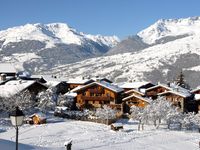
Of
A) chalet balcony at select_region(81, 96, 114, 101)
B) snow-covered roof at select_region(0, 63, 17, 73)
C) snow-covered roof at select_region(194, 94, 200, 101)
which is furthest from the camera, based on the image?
snow-covered roof at select_region(0, 63, 17, 73)

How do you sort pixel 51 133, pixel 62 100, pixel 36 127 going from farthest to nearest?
pixel 62 100, pixel 36 127, pixel 51 133

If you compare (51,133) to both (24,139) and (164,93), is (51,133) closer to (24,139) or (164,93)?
(24,139)

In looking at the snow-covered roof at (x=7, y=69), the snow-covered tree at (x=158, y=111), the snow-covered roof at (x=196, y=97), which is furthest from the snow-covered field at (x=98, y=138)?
the snow-covered roof at (x=7, y=69)

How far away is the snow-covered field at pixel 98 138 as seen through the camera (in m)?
53.2

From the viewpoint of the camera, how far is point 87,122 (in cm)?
7762

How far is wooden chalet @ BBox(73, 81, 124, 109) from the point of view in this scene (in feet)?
340

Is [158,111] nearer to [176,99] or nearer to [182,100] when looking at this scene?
[182,100]

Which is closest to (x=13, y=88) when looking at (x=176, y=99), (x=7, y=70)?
(x=176, y=99)

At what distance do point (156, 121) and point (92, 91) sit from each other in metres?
26.4

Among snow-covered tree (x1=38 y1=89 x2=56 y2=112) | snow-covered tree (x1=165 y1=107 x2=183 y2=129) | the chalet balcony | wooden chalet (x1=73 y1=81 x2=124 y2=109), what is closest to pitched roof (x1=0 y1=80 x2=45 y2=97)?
snow-covered tree (x1=38 y1=89 x2=56 y2=112)

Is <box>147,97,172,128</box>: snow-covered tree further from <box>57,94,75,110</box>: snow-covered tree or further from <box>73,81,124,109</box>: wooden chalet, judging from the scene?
<box>73,81,124,109</box>: wooden chalet

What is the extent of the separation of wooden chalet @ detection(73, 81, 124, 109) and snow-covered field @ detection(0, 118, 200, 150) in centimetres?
3232

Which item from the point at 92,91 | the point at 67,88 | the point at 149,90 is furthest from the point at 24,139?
the point at 67,88

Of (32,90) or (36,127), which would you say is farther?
(32,90)
